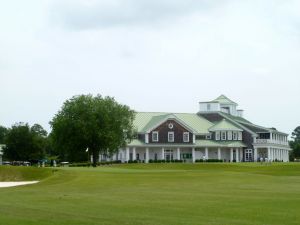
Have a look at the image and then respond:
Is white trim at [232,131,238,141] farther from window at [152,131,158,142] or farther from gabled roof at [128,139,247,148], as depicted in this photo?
window at [152,131,158,142]

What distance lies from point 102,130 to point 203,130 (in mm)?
34167

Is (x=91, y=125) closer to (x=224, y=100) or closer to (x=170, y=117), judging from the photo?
(x=170, y=117)

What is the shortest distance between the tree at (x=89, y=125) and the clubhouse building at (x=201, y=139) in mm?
17319

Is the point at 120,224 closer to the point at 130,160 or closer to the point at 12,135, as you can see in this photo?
the point at 130,160

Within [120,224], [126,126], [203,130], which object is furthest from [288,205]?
[203,130]

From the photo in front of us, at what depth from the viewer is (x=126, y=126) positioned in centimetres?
10044


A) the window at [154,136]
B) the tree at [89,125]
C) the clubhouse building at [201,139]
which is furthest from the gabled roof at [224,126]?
the tree at [89,125]

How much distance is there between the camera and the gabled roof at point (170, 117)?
116 meters

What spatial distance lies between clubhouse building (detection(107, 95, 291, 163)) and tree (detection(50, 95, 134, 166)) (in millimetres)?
17319

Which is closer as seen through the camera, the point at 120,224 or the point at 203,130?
the point at 120,224

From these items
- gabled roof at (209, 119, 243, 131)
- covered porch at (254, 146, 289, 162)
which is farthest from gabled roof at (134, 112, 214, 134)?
covered porch at (254, 146, 289, 162)

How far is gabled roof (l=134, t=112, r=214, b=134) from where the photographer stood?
11638 centimetres

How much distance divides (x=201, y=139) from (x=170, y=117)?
877 cm

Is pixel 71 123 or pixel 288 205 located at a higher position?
pixel 71 123
